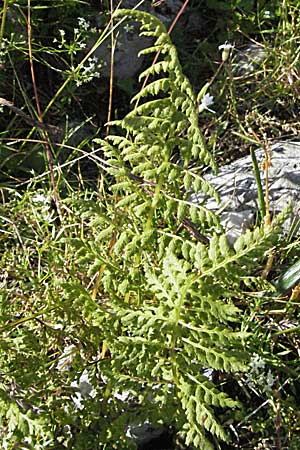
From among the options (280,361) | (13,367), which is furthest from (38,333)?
(280,361)

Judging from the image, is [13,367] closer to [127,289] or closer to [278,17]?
[127,289]

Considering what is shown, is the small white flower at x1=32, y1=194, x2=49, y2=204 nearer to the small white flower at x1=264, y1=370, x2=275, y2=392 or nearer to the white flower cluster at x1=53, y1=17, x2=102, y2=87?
the white flower cluster at x1=53, y1=17, x2=102, y2=87

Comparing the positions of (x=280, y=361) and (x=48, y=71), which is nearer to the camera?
(x=280, y=361)

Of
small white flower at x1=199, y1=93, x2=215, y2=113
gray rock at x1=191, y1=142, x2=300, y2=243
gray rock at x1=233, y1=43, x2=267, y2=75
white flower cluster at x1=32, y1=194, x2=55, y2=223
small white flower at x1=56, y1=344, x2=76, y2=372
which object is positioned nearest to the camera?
small white flower at x1=56, y1=344, x2=76, y2=372

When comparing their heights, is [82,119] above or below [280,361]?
above

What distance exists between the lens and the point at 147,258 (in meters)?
2.00

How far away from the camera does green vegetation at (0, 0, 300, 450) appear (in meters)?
1.54

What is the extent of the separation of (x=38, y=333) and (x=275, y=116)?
57.5 inches

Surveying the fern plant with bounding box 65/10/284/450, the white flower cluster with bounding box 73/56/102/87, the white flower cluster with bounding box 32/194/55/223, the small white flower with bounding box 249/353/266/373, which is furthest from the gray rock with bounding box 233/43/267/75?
the fern plant with bounding box 65/10/284/450

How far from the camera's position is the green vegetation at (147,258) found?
154cm

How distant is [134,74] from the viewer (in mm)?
3133

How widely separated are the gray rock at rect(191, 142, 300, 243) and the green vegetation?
67 millimetres

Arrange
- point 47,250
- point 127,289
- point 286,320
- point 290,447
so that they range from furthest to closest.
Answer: point 47,250 → point 286,320 → point 290,447 → point 127,289

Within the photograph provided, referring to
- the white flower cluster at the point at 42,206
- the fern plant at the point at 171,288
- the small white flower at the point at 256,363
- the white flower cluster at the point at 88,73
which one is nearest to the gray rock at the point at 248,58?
the white flower cluster at the point at 88,73
